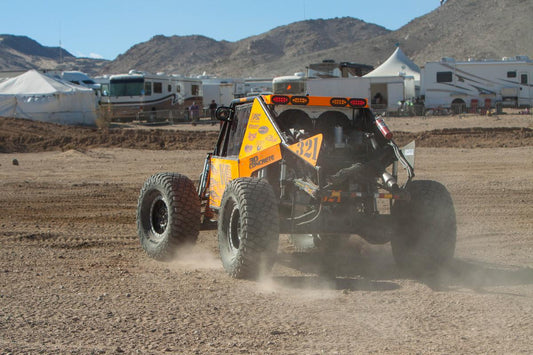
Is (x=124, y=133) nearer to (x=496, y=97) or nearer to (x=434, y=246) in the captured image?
(x=434, y=246)

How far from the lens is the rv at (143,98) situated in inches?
1551

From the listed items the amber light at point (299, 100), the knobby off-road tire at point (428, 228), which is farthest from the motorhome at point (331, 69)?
the knobby off-road tire at point (428, 228)

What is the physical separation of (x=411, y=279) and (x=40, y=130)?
22.4 meters

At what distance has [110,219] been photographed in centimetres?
1023

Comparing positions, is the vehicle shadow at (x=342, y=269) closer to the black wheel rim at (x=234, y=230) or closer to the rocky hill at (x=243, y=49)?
the black wheel rim at (x=234, y=230)

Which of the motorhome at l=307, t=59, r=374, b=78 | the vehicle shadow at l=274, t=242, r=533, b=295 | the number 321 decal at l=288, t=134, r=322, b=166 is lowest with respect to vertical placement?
the vehicle shadow at l=274, t=242, r=533, b=295

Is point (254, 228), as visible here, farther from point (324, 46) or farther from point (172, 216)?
point (324, 46)

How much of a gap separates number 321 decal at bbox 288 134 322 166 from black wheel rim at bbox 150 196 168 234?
2204mm

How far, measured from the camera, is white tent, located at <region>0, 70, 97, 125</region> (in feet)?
114

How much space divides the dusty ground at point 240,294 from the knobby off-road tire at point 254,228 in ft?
0.70

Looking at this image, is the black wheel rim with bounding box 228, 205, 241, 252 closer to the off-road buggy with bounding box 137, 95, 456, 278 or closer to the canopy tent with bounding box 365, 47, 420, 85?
the off-road buggy with bounding box 137, 95, 456, 278

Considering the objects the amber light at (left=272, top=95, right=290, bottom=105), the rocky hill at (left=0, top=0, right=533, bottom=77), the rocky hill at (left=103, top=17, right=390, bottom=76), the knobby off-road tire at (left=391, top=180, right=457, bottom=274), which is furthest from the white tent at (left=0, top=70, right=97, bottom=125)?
the rocky hill at (left=103, top=17, right=390, bottom=76)

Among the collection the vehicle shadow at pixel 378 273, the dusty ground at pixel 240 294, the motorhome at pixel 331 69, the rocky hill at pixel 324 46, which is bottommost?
the vehicle shadow at pixel 378 273

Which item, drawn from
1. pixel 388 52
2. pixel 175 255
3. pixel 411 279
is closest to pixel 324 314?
pixel 411 279
